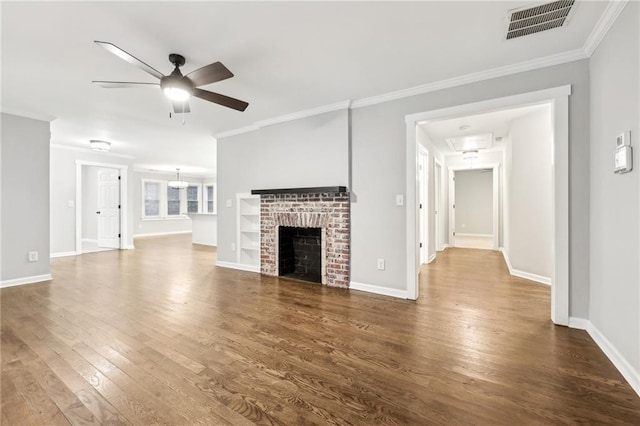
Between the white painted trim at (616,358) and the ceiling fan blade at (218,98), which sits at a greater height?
the ceiling fan blade at (218,98)

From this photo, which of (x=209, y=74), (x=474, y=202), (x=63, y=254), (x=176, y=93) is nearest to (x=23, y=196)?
(x=63, y=254)

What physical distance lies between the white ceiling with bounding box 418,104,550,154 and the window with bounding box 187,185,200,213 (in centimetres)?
1058

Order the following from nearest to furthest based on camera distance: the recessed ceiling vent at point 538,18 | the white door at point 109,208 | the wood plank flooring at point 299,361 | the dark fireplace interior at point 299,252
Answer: the wood plank flooring at point 299,361, the recessed ceiling vent at point 538,18, the dark fireplace interior at point 299,252, the white door at point 109,208

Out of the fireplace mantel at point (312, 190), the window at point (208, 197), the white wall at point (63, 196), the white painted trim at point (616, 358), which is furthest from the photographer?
the window at point (208, 197)

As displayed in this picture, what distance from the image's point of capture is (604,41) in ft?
7.15

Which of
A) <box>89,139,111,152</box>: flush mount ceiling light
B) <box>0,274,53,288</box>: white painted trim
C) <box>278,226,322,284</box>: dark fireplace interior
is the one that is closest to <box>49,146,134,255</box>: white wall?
<box>89,139,111,152</box>: flush mount ceiling light

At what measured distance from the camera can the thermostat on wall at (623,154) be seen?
1.82m

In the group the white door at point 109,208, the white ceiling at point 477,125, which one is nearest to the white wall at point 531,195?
the white ceiling at point 477,125

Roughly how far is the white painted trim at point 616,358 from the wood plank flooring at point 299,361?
0.14 ft

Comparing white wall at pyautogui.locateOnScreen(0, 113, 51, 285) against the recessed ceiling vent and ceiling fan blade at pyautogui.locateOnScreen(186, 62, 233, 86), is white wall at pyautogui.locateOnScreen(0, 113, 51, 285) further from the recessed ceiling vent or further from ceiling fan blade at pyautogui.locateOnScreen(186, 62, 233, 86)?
the recessed ceiling vent

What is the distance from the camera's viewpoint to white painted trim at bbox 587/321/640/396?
171cm

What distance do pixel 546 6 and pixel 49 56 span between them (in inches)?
163

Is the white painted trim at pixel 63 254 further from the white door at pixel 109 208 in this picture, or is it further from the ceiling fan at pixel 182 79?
the ceiling fan at pixel 182 79

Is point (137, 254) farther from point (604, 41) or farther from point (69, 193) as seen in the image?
point (604, 41)
